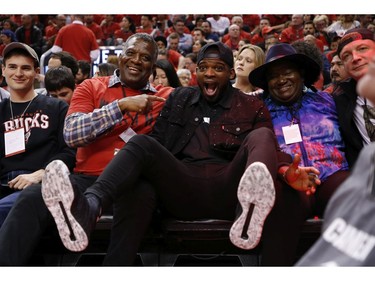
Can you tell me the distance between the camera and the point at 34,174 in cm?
370

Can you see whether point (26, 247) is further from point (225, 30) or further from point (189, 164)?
point (225, 30)

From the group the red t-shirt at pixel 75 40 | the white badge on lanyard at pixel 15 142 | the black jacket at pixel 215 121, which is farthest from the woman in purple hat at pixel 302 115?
the red t-shirt at pixel 75 40

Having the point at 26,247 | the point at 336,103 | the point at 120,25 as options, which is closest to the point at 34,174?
the point at 26,247

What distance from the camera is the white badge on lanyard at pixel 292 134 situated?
358cm

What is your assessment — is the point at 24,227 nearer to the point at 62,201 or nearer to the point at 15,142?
the point at 62,201

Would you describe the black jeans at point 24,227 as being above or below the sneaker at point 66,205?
below

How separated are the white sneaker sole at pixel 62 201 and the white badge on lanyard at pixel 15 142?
1.01 meters

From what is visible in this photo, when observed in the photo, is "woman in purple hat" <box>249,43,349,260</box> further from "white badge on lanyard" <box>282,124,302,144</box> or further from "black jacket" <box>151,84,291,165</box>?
"black jacket" <box>151,84,291,165</box>

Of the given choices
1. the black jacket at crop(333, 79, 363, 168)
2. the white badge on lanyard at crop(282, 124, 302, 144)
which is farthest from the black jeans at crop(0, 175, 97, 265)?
the black jacket at crop(333, 79, 363, 168)

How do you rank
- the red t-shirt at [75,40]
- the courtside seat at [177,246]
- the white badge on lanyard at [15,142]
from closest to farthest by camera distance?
the courtside seat at [177,246] < the white badge on lanyard at [15,142] < the red t-shirt at [75,40]

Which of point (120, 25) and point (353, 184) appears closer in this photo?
point (353, 184)

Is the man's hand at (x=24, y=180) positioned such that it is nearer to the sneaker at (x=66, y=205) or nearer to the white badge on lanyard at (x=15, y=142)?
the white badge on lanyard at (x=15, y=142)

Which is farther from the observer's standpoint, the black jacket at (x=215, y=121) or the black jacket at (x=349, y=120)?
the black jacket at (x=349, y=120)

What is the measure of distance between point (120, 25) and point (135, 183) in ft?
30.7
